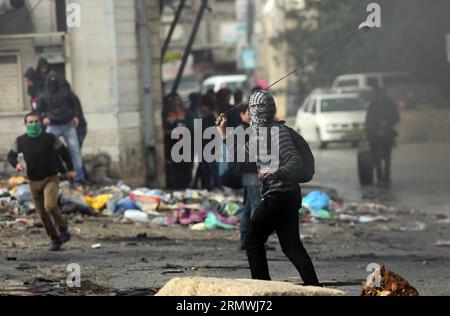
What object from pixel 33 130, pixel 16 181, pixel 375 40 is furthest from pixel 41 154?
pixel 375 40

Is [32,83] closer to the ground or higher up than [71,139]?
higher up

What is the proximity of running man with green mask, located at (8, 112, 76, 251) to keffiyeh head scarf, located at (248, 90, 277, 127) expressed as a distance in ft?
15.2

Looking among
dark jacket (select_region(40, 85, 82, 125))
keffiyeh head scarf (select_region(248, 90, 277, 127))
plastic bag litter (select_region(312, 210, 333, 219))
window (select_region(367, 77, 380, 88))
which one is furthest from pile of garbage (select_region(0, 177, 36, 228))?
window (select_region(367, 77, 380, 88))

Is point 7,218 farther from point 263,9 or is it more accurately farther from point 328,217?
point 263,9

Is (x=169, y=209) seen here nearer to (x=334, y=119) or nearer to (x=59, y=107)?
(x=59, y=107)

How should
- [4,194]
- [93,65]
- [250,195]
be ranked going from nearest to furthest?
1. [250,195]
2. [4,194]
3. [93,65]

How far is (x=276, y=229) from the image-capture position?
28.9 feet

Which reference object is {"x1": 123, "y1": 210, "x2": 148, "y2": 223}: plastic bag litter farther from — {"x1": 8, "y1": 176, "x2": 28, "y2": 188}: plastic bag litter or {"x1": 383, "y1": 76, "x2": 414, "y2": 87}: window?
{"x1": 383, "y1": 76, "x2": 414, "y2": 87}: window

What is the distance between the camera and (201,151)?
2044 centimetres

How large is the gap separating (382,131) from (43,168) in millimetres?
10668

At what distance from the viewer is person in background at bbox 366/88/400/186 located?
878 inches

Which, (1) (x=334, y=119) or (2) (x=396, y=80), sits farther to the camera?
(2) (x=396, y=80)

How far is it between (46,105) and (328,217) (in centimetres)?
504
